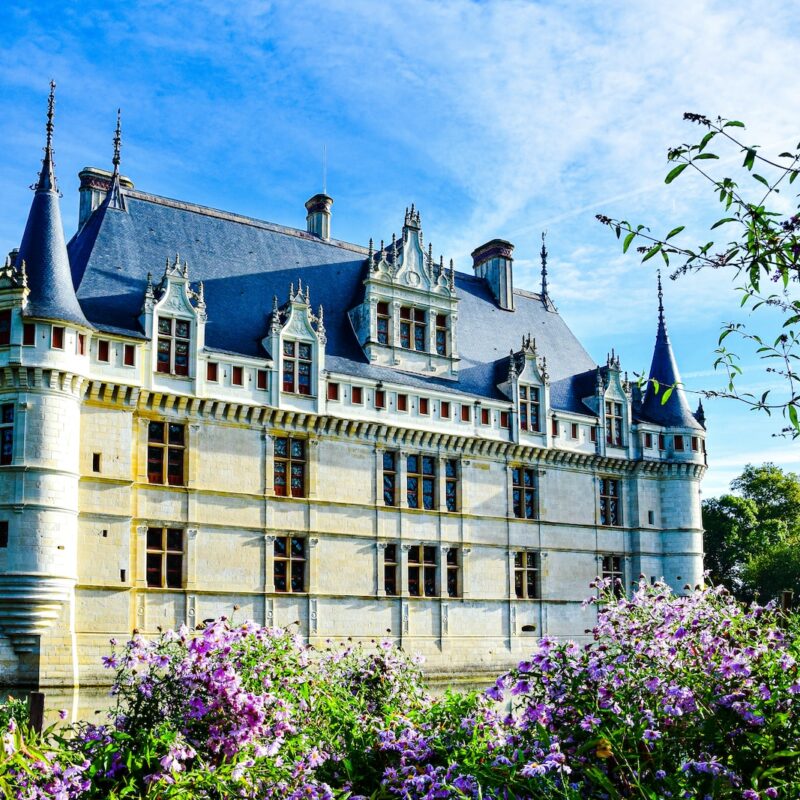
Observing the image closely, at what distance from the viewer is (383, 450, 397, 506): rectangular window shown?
29344 millimetres

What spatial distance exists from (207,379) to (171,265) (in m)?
3.23

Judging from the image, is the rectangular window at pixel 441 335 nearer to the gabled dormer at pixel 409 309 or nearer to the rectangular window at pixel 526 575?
the gabled dormer at pixel 409 309

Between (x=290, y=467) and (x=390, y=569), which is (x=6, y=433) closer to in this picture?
(x=290, y=467)

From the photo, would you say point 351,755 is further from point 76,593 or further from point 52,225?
point 52,225

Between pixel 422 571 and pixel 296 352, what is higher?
pixel 296 352

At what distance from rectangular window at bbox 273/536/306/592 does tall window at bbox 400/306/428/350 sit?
712 centimetres

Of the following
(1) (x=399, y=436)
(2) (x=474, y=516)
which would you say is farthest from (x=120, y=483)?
(2) (x=474, y=516)

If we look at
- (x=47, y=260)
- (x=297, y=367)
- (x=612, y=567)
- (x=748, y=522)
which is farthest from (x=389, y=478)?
(x=748, y=522)

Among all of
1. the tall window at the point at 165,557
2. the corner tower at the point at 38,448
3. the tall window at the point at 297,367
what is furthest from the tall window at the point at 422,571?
the corner tower at the point at 38,448

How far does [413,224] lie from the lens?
31.6 m

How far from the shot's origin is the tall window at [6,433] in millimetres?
23078

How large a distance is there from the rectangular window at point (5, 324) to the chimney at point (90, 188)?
6.58m

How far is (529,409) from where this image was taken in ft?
108

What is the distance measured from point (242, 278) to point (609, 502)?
570 inches
